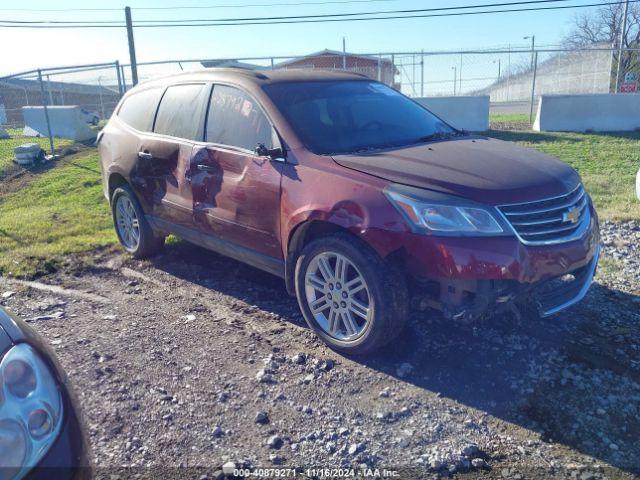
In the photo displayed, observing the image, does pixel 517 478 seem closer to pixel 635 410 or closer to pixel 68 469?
pixel 635 410

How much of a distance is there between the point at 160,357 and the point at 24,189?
25.5 feet

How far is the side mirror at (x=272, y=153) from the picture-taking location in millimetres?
4055

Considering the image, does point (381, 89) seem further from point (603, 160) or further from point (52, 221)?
point (603, 160)

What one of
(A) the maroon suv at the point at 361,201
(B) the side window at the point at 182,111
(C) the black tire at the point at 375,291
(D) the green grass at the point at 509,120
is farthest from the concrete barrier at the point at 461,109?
(C) the black tire at the point at 375,291

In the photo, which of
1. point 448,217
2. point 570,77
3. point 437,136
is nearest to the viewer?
point 448,217

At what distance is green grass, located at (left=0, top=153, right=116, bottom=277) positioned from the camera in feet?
20.1

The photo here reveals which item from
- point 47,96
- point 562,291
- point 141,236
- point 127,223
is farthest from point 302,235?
point 47,96

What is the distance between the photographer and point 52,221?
25.3ft

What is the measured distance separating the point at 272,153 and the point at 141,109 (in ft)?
7.85

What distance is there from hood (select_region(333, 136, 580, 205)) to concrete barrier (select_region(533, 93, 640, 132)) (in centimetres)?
1176

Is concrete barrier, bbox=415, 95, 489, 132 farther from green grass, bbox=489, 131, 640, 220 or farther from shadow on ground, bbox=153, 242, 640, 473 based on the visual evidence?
shadow on ground, bbox=153, 242, 640, 473

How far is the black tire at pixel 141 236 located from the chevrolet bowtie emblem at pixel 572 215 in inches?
154

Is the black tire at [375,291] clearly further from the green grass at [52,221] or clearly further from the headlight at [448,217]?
the green grass at [52,221]

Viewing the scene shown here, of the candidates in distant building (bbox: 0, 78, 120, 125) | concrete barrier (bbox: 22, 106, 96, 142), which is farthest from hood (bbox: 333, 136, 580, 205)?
distant building (bbox: 0, 78, 120, 125)
